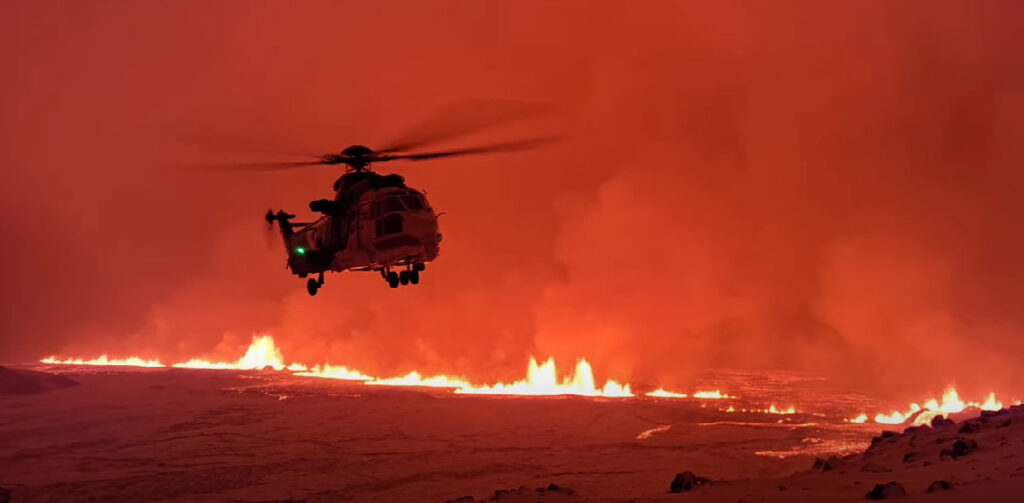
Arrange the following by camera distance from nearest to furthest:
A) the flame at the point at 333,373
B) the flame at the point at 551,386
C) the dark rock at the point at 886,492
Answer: the dark rock at the point at 886,492 → the flame at the point at 551,386 → the flame at the point at 333,373

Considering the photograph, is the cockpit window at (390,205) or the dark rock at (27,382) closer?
the cockpit window at (390,205)

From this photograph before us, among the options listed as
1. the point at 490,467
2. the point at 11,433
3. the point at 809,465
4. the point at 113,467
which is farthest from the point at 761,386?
the point at 11,433

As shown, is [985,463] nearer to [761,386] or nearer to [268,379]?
[761,386]

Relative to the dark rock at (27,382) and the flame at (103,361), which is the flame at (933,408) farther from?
the flame at (103,361)

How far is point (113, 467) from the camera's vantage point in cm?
4006

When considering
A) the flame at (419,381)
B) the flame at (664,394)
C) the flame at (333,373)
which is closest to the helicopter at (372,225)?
the flame at (664,394)

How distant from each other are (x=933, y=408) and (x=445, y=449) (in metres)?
43.1

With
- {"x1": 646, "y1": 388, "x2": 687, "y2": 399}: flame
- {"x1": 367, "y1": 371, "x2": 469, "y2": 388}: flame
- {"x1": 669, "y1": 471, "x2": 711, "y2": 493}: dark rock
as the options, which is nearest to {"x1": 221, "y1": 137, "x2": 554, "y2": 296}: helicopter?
{"x1": 669, "y1": 471, "x2": 711, "y2": 493}: dark rock

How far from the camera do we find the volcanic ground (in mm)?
17812

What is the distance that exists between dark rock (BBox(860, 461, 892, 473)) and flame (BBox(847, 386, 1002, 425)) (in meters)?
38.9

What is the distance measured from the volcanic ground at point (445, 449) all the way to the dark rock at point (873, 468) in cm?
19

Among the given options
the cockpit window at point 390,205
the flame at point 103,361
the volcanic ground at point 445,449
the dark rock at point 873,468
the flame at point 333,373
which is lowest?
the volcanic ground at point 445,449

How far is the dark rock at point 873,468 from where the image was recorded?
17.6 meters

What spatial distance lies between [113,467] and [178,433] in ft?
43.8
